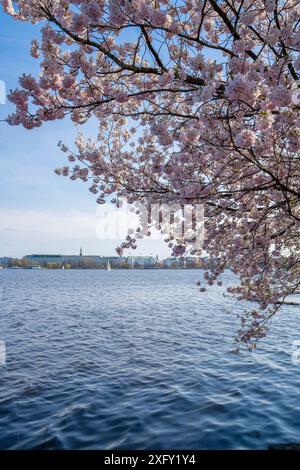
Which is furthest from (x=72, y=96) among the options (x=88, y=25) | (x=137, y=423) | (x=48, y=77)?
(x=137, y=423)

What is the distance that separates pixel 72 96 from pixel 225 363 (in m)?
12.5

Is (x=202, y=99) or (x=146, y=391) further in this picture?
(x=146, y=391)

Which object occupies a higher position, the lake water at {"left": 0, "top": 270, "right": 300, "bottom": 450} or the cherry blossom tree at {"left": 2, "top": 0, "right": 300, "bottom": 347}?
the cherry blossom tree at {"left": 2, "top": 0, "right": 300, "bottom": 347}

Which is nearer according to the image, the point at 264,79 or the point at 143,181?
the point at 264,79

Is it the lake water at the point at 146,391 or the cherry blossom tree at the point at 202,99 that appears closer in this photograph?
the cherry blossom tree at the point at 202,99

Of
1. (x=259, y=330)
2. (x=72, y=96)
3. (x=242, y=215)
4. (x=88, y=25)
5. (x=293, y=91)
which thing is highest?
(x=88, y=25)

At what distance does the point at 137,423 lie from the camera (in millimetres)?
9945

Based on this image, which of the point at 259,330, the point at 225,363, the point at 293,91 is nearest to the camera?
the point at 293,91

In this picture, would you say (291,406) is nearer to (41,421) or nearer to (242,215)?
(242,215)

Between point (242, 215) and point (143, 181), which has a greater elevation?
point (143, 181)

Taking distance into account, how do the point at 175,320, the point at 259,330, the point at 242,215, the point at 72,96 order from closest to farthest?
1. the point at 72,96
2. the point at 242,215
3. the point at 259,330
4. the point at 175,320

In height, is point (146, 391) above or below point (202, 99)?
below

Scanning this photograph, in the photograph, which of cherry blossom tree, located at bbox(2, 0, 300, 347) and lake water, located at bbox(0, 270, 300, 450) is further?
lake water, located at bbox(0, 270, 300, 450)

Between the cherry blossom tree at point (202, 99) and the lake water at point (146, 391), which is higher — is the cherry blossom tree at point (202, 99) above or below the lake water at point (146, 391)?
above
